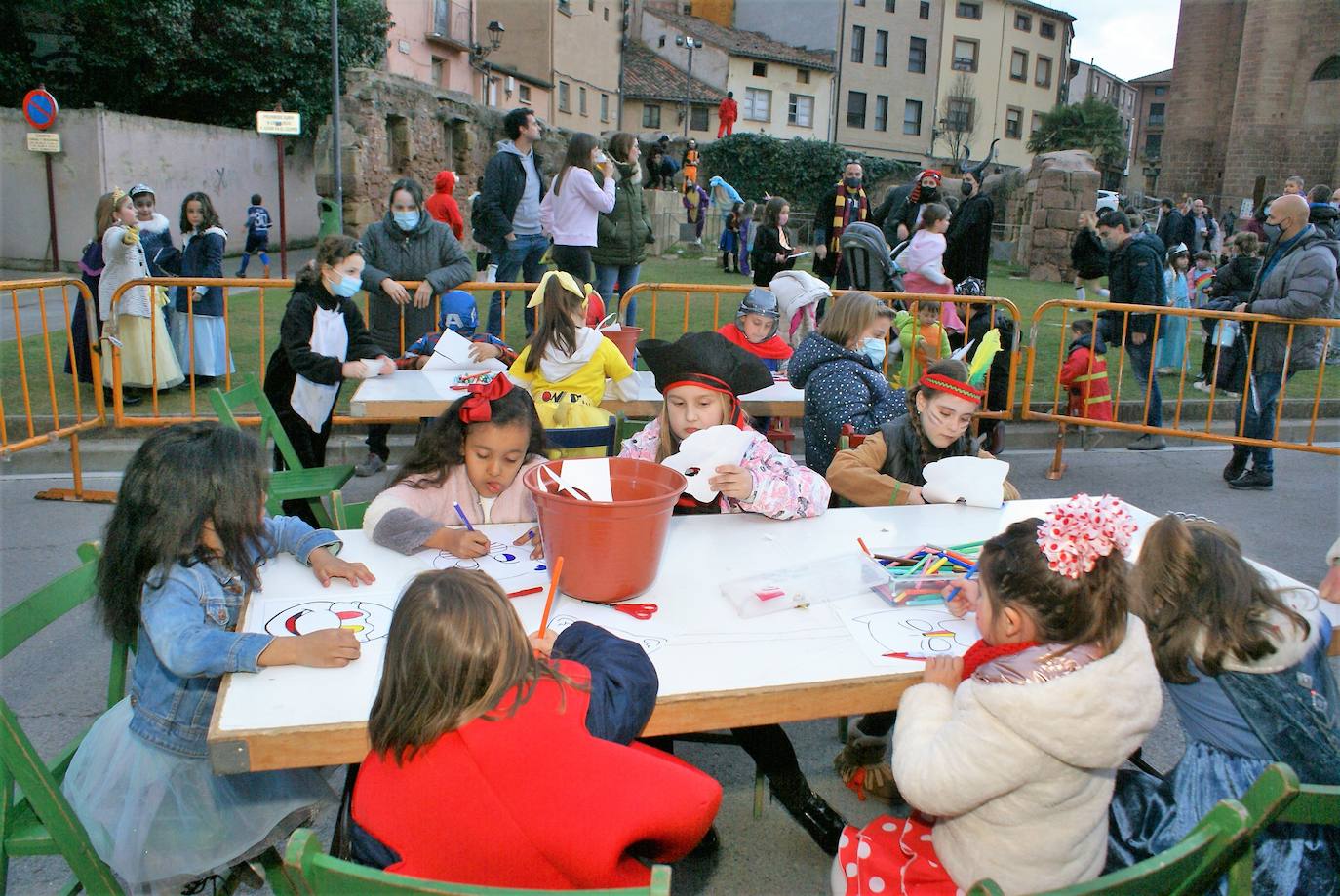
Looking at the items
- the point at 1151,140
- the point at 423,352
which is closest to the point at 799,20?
the point at 1151,140

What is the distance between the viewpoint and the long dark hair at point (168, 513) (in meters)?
1.95

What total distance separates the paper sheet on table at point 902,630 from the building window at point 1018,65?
54951 mm

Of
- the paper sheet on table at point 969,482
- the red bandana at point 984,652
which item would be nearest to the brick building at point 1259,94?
the paper sheet on table at point 969,482

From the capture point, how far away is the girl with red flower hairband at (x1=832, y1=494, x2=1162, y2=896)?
161 cm

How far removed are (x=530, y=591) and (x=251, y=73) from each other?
21.3 meters

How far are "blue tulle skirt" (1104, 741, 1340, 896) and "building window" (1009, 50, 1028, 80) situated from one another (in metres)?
55.1

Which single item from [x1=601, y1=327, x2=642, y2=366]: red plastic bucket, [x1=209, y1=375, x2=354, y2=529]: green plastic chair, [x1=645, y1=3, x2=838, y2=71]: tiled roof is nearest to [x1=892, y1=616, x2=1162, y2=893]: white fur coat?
[x1=209, y1=375, x2=354, y2=529]: green plastic chair

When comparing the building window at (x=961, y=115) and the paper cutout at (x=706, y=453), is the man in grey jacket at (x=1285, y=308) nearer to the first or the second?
the paper cutout at (x=706, y=453)

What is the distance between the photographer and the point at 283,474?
3.89 meters

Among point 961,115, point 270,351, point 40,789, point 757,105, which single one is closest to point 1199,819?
point 40,789

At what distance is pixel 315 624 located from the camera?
197 centimetres

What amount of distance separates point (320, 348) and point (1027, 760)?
410 centimetres

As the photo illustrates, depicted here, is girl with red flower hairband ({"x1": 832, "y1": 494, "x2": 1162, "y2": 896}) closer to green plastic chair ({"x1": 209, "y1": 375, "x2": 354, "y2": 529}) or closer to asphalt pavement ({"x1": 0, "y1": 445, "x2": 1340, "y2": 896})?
asphalt pavement ({"x1": 0, "y1": 445, "x2": 1340, "y2": 896})

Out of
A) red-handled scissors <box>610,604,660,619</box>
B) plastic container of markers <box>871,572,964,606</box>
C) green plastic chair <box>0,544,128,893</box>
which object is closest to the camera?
green plastic chair <box>0,544,128,893</box>
